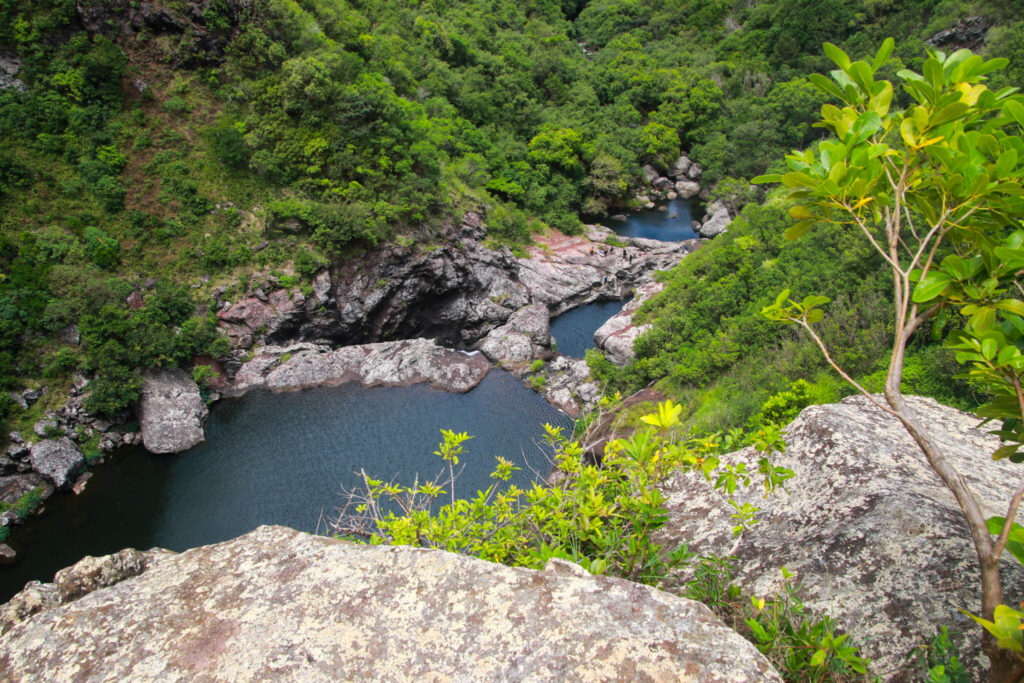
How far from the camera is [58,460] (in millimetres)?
19797

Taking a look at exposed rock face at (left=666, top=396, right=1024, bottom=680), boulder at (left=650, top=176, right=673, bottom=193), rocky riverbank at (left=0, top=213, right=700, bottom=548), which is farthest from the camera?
boulder at (left=650, top=176, right=673, bottom=193)

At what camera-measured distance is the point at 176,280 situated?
25953mm

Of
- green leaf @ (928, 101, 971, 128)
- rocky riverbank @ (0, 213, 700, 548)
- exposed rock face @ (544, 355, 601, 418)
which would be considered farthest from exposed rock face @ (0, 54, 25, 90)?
green leaf @ (928, 101, 971, 128)

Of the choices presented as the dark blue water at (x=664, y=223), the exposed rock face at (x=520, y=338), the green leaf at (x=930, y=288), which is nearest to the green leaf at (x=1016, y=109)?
the green leaf at (x=930, y=288)

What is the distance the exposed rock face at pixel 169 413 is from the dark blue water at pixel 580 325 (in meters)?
17.3

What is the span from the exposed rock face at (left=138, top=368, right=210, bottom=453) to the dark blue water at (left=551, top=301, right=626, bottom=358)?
1732cm

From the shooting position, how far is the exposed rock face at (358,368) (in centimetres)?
2533

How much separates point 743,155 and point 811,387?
137 ft

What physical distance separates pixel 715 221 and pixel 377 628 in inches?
1703

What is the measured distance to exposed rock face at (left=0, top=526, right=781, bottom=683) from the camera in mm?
2420

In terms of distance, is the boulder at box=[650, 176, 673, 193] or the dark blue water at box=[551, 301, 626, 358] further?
the boulder at box=[650, 176, 673, 193]

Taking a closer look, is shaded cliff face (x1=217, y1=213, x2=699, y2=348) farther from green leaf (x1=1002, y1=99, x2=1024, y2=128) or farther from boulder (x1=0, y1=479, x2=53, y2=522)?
green leaf (x1=1002, y1=99, x2=1024, y2=128)

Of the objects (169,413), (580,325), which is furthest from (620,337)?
(169,413)

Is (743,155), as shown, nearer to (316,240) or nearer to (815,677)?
(316,240)
